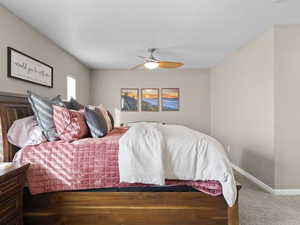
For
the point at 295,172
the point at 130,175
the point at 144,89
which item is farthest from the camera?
the point at 144,89

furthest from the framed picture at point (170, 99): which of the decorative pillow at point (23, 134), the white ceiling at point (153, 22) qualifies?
the decorative pillow at point (23, 134)

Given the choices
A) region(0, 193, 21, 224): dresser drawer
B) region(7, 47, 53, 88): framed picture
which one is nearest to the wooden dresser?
region(0, 193, 21, 224): dresser drawer

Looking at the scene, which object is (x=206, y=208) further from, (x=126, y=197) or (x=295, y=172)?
(x=295, y=172)

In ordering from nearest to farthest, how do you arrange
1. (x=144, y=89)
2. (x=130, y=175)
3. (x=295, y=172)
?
(x=130, y=175)
(x=295, y=172)
(x=144, y=89)

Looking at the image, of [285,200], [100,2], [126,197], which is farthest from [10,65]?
[285,200]

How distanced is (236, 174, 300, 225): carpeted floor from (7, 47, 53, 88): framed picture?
320 cm

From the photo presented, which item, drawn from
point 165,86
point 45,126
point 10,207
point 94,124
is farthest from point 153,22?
point 165,86

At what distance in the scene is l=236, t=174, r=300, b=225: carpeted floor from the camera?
208 centimetres

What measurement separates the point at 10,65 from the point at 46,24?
805mm

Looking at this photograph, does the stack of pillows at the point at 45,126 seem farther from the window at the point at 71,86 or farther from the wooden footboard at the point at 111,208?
the window at the point at 71,86

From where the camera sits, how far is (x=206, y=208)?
5.88 feet

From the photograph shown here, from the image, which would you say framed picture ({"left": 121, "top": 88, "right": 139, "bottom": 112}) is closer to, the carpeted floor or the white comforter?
the carpeted floor

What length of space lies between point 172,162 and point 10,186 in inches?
51.8

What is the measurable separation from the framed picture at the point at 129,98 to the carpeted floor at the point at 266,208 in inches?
144
